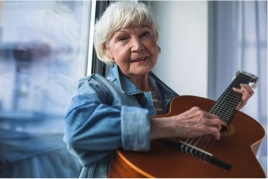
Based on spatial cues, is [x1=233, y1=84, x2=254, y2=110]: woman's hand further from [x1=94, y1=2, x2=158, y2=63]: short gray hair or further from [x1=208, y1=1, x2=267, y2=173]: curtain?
[x1=208, y1=1, x2=267, y2=173]: curtain

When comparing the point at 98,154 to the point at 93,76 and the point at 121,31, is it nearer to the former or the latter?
the point at 93,76

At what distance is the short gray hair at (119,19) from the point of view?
0.87 meters

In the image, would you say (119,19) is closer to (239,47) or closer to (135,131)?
(135,131)

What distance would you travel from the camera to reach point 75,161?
1134 millimetres

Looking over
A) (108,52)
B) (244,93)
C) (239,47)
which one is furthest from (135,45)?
(239,47)

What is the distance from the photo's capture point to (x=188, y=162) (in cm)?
62

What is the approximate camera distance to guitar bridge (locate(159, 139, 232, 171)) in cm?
63

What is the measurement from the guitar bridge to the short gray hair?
40 cm

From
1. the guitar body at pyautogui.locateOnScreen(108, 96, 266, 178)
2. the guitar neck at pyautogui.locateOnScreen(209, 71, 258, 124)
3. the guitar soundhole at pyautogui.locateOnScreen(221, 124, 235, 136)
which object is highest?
the guitar neck at pyautogui.locateOnScreen(209, 71, 258, 124)

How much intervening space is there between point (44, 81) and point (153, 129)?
51cm

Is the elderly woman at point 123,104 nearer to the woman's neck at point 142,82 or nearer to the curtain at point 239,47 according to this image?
the woman's neck at point 142,82

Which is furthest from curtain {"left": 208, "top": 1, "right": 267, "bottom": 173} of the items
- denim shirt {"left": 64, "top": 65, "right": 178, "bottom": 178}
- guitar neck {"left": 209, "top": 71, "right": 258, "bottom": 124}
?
denim shirt {"left": 64, "top": 65, "right": 178, "bottom": 178}

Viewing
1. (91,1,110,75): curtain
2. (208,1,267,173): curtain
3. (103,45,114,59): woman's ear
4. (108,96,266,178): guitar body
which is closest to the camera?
(108,96,266,178): guitar body

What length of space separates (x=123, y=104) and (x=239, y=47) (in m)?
1.26
